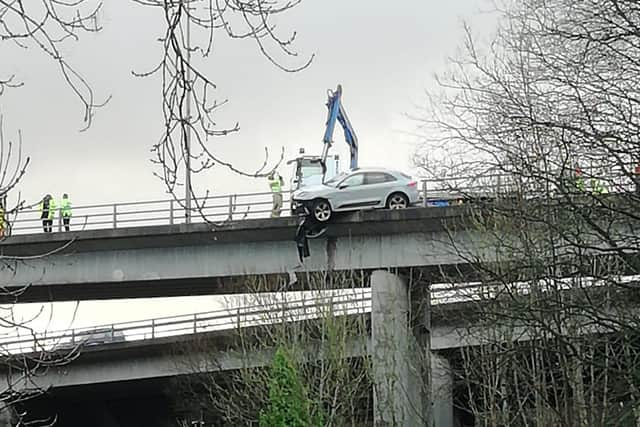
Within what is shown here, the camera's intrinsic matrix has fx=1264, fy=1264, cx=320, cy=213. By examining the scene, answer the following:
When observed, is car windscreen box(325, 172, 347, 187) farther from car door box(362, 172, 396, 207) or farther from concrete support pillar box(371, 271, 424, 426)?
concrete support pillar box(371, 271, 424, 426)

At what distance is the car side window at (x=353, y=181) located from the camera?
3334 cm

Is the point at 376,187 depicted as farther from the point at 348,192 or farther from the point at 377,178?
the point at 348,192

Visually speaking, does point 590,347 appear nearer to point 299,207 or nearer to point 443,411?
point 299,207

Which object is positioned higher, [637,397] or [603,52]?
[603,52]

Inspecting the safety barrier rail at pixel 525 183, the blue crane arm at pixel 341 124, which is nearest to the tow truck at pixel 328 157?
the blue crane arm at pixel 341 124

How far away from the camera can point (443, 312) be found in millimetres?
32625

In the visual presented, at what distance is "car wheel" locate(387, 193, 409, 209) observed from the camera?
33.7 metres

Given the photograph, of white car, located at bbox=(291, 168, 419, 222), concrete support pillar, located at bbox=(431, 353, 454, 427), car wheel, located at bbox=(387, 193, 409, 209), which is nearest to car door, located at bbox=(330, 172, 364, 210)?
white car, located at bbox=(291, 168, 419, 222)

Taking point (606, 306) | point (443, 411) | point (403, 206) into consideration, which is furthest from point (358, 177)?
point (606, 306)

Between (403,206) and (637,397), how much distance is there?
20937 millimetres

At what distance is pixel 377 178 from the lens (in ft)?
111

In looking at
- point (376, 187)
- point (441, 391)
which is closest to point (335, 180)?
point (376, 187)

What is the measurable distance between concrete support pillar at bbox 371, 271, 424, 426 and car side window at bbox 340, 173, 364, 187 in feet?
A: 7.88

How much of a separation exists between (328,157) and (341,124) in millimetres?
2273
